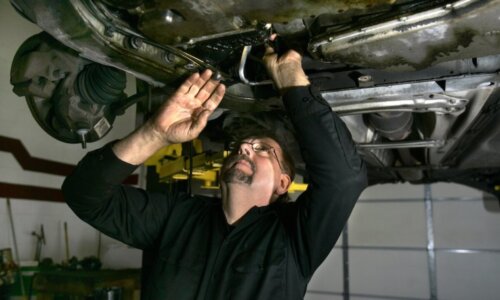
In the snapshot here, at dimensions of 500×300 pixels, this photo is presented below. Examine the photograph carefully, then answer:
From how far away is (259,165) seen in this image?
1.47 m

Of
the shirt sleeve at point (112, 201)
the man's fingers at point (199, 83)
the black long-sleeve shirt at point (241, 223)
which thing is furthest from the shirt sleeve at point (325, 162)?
the shirt sleeve at point (112, 201)

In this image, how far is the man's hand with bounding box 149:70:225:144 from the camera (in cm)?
122

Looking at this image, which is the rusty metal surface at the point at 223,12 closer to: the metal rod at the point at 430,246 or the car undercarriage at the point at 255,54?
the car undercarriage at the point at 255,54

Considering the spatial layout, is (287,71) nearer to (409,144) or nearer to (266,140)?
(266,140)

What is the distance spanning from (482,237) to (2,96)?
548 cm

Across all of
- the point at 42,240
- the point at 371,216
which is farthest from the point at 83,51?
the point at 371,216

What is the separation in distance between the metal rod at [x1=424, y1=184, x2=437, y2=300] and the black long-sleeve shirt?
416cm

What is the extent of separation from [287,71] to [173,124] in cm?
38

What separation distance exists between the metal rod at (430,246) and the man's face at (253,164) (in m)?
4.08

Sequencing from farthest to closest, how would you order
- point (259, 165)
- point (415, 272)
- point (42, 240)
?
point (415, 272) → point (42, 240) → point (259, 165)

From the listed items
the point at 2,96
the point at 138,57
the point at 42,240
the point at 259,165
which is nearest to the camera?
the point at 138,57

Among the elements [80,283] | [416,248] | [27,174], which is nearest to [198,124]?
[80,283]

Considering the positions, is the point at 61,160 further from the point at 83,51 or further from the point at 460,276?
the point at 460,276

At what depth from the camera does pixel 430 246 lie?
4941mm
